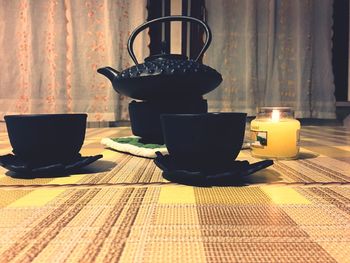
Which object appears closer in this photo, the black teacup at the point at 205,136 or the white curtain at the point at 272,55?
the black teacup at the point at 205,136

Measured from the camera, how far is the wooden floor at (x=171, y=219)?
25 centimetres

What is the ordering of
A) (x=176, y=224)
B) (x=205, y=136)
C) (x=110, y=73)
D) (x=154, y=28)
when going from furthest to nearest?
(x=154, y=28) → (x=110, y=73) → (x=205, y=136) → (x=176, y=224)

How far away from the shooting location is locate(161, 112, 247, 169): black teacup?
0.43 meters

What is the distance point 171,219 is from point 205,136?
0.14 metres

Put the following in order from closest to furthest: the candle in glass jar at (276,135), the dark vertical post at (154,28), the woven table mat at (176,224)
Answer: the woven table mat at (176,224) → the candle in glass jar at (276,135) → the dark vertical post at (154,28)

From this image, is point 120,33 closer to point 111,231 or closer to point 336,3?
point 336,3

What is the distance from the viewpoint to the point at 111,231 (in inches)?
11.3

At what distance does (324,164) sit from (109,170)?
384mm

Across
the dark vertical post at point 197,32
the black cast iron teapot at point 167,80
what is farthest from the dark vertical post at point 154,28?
the black cast iron teapot at point 167,80

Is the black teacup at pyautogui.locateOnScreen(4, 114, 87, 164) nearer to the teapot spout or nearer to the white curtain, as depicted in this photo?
the teapot spout

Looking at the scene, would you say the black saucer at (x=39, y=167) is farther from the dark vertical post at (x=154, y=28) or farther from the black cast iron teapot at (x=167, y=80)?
the dark vertical post at (x=154, y=28)

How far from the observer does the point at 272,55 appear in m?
2.11

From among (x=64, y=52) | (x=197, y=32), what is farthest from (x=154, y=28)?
(x=64, y=52)

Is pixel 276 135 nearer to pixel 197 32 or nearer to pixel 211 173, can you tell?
pixel 211 173
